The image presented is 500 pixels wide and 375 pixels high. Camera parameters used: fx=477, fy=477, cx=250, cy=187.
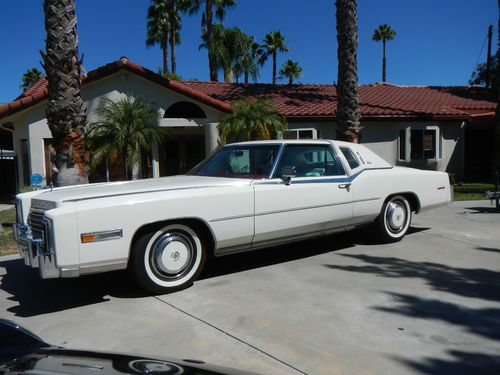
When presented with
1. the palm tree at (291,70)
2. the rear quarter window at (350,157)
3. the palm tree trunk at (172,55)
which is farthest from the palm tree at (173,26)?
the rear quarter window at (350,157)

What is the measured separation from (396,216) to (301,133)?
10.2 metres

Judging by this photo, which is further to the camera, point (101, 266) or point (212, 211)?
point (212, 211)

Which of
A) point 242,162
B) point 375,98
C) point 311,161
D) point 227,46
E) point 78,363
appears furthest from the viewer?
point 227,46

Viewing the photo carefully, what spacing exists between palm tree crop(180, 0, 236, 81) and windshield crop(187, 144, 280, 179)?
23476 mm

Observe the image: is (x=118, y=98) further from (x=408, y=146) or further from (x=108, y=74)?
(x=408, y=146)

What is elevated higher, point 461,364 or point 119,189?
point 119,189

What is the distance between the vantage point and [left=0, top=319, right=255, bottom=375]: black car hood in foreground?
1.76 m

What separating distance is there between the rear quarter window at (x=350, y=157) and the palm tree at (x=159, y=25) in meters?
30.3

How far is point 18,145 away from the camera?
14.6 metres

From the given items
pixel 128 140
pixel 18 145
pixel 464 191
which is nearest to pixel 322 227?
pixel 128 140

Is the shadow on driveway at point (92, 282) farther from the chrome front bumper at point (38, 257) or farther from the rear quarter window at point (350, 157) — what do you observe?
the rear quarter window at point (350, 157)

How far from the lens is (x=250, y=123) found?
13.8m

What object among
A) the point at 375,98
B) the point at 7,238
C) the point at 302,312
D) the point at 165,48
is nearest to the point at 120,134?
the point at 7,238

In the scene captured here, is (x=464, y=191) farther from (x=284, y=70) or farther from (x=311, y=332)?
(x=284, y=70)
